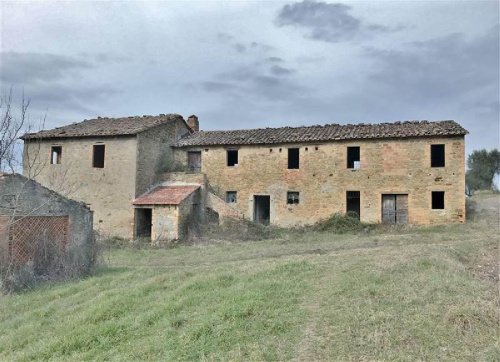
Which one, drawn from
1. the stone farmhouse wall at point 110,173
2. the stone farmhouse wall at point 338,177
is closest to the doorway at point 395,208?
the stone farmhouse wall at point 338,177

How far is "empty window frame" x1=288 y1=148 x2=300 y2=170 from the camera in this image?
2221 cm

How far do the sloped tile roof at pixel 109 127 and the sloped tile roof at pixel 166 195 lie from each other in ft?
10.3

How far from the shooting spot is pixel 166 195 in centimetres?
2080

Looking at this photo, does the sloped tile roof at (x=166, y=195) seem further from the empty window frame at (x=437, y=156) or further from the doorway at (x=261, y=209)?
the empty window frame at (x=437, y=156)

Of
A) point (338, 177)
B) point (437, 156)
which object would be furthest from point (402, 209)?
point (338, 177)

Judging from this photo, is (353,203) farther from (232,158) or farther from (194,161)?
(194,161)

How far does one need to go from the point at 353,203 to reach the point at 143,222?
10745mm

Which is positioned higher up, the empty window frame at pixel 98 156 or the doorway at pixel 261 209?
the empty window frame at pixel 98 156

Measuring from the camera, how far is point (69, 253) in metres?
11.9

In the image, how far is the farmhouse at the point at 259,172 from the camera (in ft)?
65.0

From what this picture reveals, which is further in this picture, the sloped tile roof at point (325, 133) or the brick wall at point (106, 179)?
the brick wall at point (106, 179)

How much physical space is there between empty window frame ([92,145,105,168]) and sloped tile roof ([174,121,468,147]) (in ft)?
13.0

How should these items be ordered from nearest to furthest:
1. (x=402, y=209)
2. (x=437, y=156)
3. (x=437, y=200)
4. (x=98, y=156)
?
(x=437, y=200) < (x=402, y=209) < (x=437, y=156) < (x=98, y=156)

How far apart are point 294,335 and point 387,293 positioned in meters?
2.02
